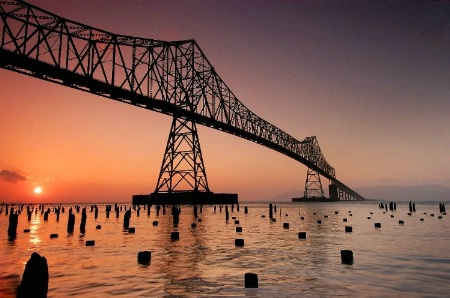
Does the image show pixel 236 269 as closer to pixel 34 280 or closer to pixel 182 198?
pixel 34 280

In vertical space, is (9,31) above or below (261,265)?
above

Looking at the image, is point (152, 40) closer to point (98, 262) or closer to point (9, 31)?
point (9, 31)

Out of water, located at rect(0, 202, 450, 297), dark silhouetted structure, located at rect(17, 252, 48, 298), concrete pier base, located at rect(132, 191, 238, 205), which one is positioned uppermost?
concrete pier base, located at rect(132, 191, 238, 205)

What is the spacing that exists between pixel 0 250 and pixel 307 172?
408ft

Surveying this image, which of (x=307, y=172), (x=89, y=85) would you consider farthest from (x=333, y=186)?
(x=89, y=85)

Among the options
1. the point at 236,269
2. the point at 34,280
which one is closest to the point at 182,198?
the point at 236,269

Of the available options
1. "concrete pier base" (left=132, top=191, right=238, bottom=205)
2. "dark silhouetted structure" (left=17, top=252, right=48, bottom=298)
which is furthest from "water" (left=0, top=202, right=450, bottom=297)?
"concrete pier base" (left=132, top=191, right=238, bottom=205)

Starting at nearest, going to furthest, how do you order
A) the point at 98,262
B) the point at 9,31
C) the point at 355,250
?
the point at 98,262, the point at 355,250, the point at 9,31

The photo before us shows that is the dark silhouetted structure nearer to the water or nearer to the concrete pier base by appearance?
the water

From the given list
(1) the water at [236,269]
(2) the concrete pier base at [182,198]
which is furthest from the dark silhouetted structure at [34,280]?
(2) the concrete pier base at [182,198]

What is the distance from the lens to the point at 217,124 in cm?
6506

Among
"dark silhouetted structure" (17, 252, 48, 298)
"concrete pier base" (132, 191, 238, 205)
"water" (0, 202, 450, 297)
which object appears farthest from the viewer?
"concrete pier base" (132, 191, 238, 205)

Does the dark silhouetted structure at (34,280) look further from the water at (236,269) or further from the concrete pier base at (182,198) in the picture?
the concrete pier base at (182,198)

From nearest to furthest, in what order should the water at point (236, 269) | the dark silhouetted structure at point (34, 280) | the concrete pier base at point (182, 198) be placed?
the dark silhouetted structure at point (34, 280) → the water at point (236, 269) → the concrete pier base at point (182, 198)
